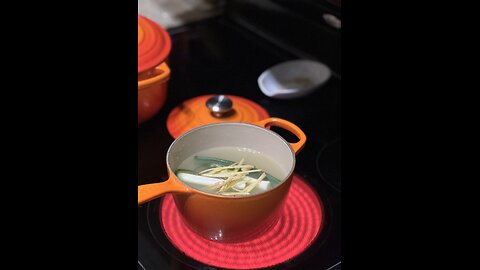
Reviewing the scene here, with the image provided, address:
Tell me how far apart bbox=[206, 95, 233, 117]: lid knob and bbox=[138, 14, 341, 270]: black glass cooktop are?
9 centimetres

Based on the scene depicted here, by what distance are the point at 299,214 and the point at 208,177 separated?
148mm

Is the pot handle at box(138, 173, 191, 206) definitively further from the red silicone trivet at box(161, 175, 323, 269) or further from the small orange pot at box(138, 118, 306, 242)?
the red silicone trivet at box(161, 175, 323, 269)

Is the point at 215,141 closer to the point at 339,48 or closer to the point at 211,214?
the point at 211,214

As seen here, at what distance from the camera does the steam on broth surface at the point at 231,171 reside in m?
0.63

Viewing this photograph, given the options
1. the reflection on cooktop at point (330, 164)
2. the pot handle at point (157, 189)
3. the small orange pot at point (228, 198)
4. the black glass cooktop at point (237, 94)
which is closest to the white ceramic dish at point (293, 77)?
the black glass cooktop at point (237, 94)

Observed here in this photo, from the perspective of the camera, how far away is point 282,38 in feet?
3.68

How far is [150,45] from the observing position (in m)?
0.79

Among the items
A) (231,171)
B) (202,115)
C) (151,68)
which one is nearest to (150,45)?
(151,68)

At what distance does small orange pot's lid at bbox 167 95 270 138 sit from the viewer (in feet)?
2.79

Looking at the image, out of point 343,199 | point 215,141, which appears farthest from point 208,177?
point 343,199

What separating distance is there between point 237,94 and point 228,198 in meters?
0.44

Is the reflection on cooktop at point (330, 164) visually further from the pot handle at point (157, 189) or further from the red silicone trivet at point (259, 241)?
the pot handle at point (157, 189)

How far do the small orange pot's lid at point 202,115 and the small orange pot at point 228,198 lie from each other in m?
0.16

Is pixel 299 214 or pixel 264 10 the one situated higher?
pixel 264 10
